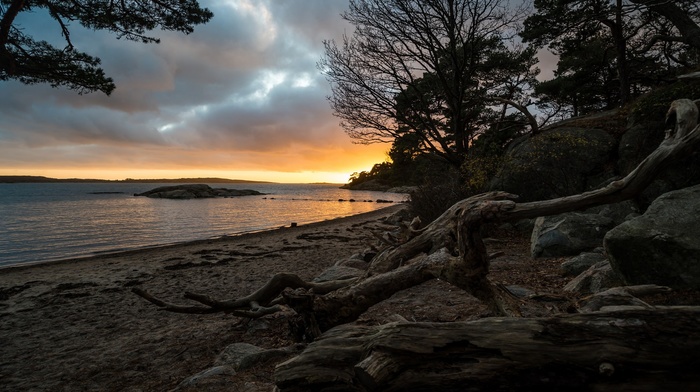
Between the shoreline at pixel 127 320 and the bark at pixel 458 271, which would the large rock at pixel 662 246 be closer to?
the bark at pixel 458 271

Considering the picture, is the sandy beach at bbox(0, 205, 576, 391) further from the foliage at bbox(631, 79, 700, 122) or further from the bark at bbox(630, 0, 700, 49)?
the bark at bbox(630, 0, 700, 49)

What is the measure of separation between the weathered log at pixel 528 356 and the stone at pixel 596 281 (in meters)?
3.19

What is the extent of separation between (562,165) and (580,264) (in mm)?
5536

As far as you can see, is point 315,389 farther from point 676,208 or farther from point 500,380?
point 676,208

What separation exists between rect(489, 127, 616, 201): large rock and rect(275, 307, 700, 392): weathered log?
30.8 feet

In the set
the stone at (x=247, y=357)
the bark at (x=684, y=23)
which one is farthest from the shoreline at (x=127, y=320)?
the bark at (x=684, y=23)

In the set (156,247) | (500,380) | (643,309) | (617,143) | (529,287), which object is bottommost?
(156,247)

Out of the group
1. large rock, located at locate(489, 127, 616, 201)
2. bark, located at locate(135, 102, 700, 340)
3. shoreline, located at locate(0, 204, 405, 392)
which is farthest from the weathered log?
large rock, located at locate(489, 127, 616, 201)

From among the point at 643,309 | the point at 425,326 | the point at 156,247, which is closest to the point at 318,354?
the point at 425,326

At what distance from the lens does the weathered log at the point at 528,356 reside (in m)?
1.93

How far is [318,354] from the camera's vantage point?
2555 mm

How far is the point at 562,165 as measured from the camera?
410 inches

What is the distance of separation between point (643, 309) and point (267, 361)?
3529mm

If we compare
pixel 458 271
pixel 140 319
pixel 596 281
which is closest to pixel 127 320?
pixel 140 319
